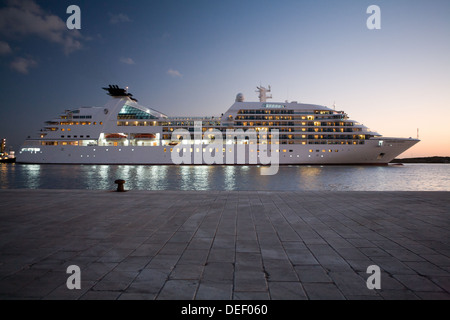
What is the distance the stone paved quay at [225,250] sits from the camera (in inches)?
130

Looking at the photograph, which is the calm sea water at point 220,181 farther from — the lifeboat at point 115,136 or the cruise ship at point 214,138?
the lifeboat at point 115,136

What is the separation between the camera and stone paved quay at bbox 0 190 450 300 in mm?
3295

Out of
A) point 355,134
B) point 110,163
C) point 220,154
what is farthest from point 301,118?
point 110,163

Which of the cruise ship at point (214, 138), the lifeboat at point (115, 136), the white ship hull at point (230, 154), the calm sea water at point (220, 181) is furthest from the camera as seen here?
the lifeboat at point (115, 136)

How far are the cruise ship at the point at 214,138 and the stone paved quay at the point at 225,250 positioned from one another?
48819mm

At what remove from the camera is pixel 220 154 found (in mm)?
59469

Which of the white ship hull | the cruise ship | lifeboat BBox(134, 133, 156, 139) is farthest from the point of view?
lifeboat BBox(134, 133, 156, 139)

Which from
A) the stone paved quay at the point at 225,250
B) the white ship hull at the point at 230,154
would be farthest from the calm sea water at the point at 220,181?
the white ship hull at the point at 230,154

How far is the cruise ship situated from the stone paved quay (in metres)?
48.8

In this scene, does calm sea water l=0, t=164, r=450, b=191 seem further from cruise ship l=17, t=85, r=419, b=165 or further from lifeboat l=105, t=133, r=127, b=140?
lifeboat l=105, t=133, r=127, b=140

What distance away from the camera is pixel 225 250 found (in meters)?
4.73

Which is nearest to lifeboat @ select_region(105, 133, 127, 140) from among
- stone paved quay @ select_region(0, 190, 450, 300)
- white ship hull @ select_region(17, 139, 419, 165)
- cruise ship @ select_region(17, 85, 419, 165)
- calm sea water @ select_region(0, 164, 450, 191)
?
cruise ship @ select_region(17, 85, 419, 165)

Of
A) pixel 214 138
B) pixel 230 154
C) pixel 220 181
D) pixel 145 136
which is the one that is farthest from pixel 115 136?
pixel 220 181
